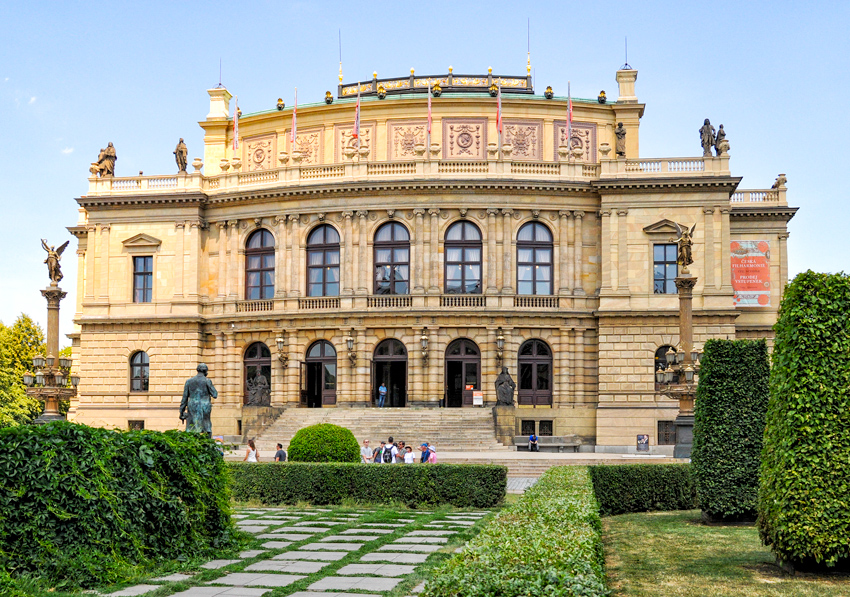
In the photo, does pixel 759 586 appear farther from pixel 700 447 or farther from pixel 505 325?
pixel 505 325

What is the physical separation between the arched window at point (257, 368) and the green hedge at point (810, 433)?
37.7 m

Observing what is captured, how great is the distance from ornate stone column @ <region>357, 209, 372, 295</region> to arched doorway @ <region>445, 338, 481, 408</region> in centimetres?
577

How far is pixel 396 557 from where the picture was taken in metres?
14.2

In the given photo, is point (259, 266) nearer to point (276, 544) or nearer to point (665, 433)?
point (665, 433)

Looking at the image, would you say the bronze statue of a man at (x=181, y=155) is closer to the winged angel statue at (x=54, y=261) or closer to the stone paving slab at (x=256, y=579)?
the winged angel statue at (x=54, y=261)

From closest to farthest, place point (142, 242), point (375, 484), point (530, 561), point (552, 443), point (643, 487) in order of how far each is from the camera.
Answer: point (530, 561) → point (375, 484) → point (643, 487) → point (552, 443) → point (142, 242)

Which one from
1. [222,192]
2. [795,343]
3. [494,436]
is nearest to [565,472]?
[795,343]

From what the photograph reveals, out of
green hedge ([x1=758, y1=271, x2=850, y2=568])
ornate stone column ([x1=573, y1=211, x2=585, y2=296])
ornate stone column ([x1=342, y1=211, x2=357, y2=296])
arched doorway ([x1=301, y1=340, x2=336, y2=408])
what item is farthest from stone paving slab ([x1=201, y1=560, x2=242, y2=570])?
ornate stone column ([x1=573, y1=211, x2=585, y2=296])

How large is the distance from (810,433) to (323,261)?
38827 millimetres

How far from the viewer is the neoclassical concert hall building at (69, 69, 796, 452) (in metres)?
47.6

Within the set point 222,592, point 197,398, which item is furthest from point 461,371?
point 222,592

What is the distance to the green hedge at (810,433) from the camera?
12875 mm

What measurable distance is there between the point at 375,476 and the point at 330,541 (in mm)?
6797

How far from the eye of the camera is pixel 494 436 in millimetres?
43062
